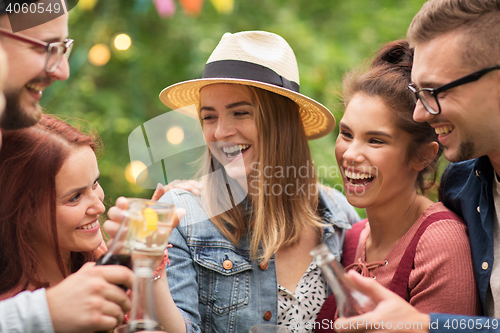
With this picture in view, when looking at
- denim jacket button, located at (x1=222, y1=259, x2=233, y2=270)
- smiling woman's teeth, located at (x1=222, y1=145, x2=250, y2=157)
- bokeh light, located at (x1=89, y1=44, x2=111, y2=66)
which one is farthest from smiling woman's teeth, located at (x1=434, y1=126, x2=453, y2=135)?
bokeh light, located at (x1=89, y1=44, x2=111, y2=66)

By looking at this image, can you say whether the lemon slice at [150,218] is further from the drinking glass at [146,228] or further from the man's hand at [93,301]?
the man's hand at [93,301]

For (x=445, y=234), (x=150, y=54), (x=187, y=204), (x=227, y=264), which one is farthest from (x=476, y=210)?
(x=150, y=54)

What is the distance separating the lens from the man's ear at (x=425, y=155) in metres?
2.14

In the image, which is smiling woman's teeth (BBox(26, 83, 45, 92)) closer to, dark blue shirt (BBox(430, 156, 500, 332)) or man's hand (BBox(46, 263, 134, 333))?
man's hand (BBox(46, 263, 134, 333))

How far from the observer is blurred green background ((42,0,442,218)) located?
447 cm

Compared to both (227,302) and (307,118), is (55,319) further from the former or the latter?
(307,118)

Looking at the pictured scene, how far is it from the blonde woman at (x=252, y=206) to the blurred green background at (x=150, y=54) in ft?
5.72

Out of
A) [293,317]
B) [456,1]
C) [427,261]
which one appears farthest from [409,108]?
[293,317]

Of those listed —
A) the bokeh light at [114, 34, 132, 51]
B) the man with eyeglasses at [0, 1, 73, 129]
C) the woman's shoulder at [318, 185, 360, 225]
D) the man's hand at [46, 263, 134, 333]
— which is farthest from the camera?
the bokeh light at [114, 34, 132, 51]

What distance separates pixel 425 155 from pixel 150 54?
366 centimetres

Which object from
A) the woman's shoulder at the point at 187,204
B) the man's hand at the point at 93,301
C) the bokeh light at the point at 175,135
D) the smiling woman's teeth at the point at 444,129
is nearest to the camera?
the man's hand at the point at 93,301

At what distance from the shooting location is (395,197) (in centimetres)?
217

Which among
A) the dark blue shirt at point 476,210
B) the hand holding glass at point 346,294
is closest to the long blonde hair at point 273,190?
the dark blue shirt at point 476,210

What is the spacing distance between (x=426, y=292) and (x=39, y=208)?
5.09ft
